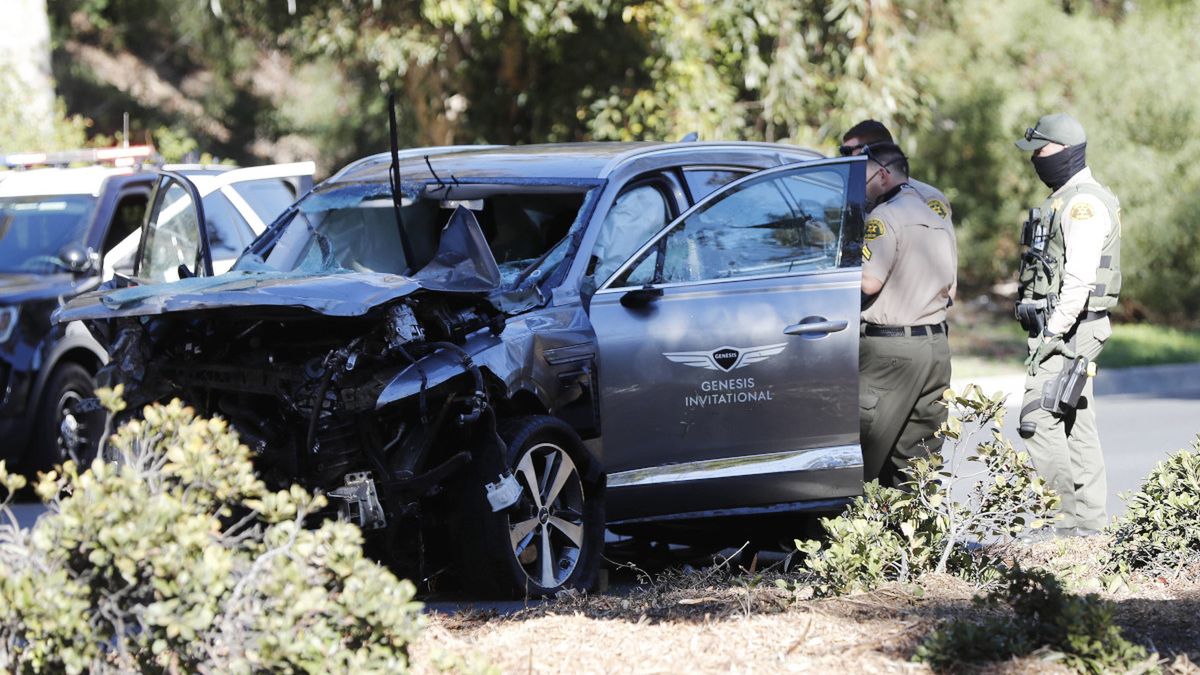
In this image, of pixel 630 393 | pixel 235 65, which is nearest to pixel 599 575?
pixel 630 393

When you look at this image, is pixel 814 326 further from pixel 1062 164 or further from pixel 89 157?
pixel 89 157

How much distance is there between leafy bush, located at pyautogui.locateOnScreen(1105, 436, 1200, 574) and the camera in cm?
586

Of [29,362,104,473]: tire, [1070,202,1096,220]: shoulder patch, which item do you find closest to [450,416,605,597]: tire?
[1070,202,1096,220]: shoulder patch

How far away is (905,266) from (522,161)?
181 centimetres

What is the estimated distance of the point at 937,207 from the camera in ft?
24.7

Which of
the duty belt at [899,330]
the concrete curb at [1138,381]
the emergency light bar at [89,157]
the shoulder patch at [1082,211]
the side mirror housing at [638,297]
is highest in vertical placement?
the emergency light bar at [89,157]

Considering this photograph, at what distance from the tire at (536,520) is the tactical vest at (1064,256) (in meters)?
2.30

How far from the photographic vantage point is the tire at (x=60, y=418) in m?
9.90

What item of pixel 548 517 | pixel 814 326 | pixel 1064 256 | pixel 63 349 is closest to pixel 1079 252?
pixel 1064 256

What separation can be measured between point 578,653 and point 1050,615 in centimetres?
126

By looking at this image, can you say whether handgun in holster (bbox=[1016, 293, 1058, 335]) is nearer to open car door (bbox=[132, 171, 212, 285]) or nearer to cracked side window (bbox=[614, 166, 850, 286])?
cracked side window (bbox=[614, 166, 850, 286])

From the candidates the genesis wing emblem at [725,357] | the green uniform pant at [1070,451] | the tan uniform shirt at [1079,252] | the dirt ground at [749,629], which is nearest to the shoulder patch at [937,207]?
the tan uniform shirt at [1079,252]

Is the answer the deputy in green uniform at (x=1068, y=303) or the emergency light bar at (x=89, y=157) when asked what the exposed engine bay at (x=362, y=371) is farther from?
the emergency light bar at (x=89, y=157)

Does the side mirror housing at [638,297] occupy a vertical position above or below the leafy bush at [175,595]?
above
